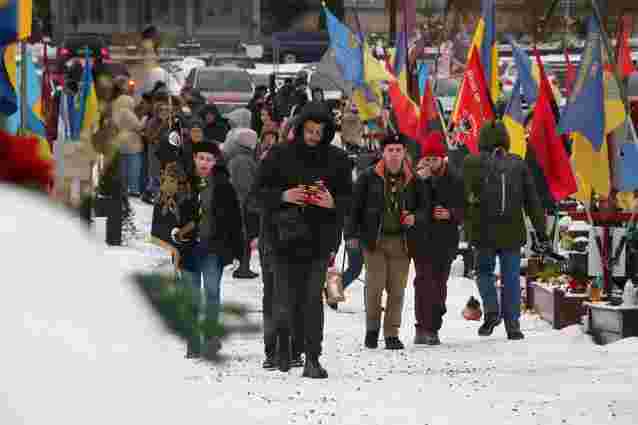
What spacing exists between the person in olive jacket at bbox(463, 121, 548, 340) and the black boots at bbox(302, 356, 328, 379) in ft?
8.37

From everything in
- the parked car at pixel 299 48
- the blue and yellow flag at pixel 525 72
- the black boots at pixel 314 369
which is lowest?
the parked car at pixel 299 48

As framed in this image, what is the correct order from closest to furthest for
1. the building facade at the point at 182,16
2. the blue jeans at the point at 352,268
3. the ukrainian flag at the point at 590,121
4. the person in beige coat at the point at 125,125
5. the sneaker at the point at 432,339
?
the person in beige coat at the point at 125,125 → the sneaker at the point at 432,339 → the ukrainian flag at the point at 590,121 → the blue jeans at the point at 352,268 → the building facade at the point at 182,16

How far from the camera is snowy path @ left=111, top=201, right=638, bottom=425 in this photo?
7949 millimetres

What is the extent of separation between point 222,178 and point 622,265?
2962mm

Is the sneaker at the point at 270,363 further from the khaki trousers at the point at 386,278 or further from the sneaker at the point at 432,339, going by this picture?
the sneaker at the point at 432,339

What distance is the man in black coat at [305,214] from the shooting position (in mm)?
9383

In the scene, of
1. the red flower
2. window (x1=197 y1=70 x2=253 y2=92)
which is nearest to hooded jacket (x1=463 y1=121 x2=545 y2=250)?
the red flower

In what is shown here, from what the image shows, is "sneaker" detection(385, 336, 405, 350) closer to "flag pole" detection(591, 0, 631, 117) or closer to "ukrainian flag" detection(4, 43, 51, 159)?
"flag pole" detection(591, 0, 631, 117)

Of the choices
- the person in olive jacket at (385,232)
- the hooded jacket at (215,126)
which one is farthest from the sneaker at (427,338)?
the hooded jacket at (215,126)

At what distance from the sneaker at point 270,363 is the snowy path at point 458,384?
1.7 inches

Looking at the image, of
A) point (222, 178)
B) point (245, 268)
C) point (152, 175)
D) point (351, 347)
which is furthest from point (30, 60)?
point (152, 175)

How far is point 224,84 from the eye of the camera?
37656mm

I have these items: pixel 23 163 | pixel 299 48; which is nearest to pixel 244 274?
pixel 23 163

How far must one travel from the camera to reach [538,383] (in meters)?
9.12
